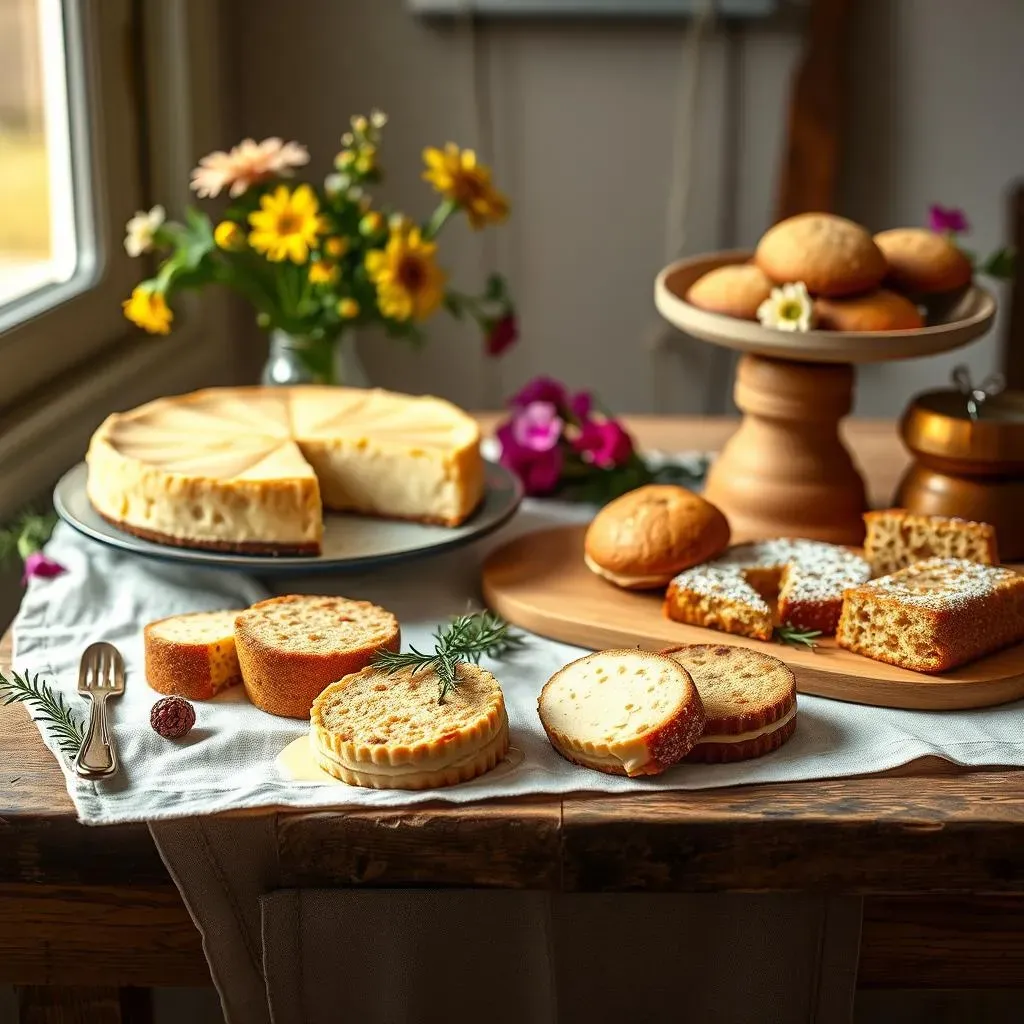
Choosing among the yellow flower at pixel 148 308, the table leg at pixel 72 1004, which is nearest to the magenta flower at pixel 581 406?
the yellow flower at pixel 148 308

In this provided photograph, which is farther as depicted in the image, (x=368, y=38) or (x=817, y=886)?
(x=368, y=38)

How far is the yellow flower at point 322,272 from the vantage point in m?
1.76

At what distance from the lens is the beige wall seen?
9.22 ft

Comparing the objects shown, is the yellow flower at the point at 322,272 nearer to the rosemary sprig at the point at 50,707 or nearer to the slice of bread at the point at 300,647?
the slice of bread at the point at 300,647

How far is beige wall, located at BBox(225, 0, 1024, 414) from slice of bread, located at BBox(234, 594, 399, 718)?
182 cm

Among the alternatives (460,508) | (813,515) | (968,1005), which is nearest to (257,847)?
(460,508)

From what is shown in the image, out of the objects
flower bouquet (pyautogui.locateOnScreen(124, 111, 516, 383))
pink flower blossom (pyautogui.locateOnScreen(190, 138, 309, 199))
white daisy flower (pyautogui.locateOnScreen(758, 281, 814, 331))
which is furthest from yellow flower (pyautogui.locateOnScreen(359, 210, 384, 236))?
white daisy flower (pyautogui.locateOnScreen(758, 281, 814, 331))

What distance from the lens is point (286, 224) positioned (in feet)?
5.72

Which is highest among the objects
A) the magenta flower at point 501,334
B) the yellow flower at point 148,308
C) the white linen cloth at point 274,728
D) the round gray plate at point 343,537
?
the yellow flower at point 148,308

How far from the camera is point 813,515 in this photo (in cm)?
161

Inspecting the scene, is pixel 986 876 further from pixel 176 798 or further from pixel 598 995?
pixel 176 798

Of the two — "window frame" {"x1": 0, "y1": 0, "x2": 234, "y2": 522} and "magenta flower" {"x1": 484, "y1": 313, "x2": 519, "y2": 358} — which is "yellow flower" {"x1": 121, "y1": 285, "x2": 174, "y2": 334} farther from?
"magenta flower" {"x1": 484, "y1": 313, "x2": 519, "y2": 358}

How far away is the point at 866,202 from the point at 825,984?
2.15 metres

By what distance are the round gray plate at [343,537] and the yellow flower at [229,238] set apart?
0.35 m
